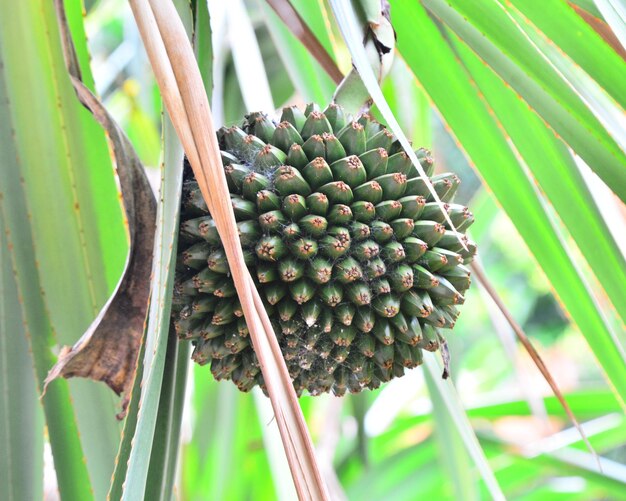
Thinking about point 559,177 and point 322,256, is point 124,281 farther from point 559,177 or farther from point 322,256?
point 559,177

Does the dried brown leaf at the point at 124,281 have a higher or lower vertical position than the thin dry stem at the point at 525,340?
higher

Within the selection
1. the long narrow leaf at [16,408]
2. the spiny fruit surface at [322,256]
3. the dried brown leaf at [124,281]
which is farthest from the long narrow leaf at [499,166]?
the long narrow leaf at [16,408]

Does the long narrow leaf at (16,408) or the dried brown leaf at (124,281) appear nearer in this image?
the dried brown leaf at (124,281)

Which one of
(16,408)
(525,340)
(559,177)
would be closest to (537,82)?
(559,177)

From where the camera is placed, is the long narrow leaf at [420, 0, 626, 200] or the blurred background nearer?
the long narrow leaf at [420, 0, 626, 200]

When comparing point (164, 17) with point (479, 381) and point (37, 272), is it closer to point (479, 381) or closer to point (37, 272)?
point (37, 272)

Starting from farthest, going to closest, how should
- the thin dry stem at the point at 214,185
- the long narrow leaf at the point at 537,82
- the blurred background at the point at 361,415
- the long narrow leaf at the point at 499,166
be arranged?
the blurred background at the point at 361,415, the long narrow leaf at the point at 499,166, the long narrow leaf at the point at 537,82, the thin dry stem at the point at 214,185

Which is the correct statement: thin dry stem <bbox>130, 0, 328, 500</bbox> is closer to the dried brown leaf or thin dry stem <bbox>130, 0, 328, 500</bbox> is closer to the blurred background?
the dried brown leaf

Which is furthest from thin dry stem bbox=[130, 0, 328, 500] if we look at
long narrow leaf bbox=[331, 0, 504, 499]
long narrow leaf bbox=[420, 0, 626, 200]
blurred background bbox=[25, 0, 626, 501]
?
blurred background bbox=[25, 0, 626, 501]

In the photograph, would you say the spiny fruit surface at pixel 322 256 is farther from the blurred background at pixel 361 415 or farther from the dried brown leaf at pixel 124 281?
the blurred background at pixel 361 415
